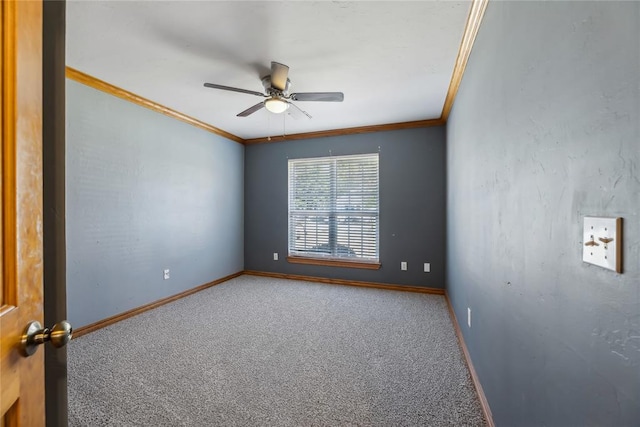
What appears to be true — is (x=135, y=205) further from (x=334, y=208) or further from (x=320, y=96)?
(x=334, y=208)

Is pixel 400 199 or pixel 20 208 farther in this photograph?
pixel 400 199

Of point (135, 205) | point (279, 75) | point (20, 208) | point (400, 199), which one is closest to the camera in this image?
point (20, 208)

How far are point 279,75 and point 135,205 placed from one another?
2.17 m

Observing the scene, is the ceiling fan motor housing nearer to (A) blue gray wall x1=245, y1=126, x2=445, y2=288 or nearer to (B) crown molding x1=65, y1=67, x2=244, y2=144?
(B) crown molding x1=65, y1=67, x2=244, y2=144

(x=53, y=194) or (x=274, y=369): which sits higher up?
(x=53, y=194)

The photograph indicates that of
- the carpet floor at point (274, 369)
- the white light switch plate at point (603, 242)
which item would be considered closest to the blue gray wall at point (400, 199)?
the carpet floor at point (274, 369)

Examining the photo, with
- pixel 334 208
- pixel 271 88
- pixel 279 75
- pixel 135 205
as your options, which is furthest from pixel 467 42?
pixel 135 205

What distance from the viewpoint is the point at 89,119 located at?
2637mm

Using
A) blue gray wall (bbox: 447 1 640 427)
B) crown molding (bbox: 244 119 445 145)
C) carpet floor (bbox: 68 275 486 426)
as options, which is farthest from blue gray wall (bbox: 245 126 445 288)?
blue gray wall (bbox: 447 1 640 427)

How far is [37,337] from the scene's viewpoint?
0.64m

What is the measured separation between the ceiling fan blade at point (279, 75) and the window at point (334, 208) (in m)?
2.06

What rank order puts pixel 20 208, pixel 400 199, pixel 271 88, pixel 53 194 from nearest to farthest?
pixel 20 208
pixel 53 194
pixel 271 88
pixel 400 199

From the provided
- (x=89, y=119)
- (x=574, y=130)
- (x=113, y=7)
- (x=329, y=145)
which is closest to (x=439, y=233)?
(x=329, y=145)

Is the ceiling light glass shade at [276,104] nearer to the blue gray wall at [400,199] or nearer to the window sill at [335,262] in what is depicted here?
the blue gray wall at [400,199]
